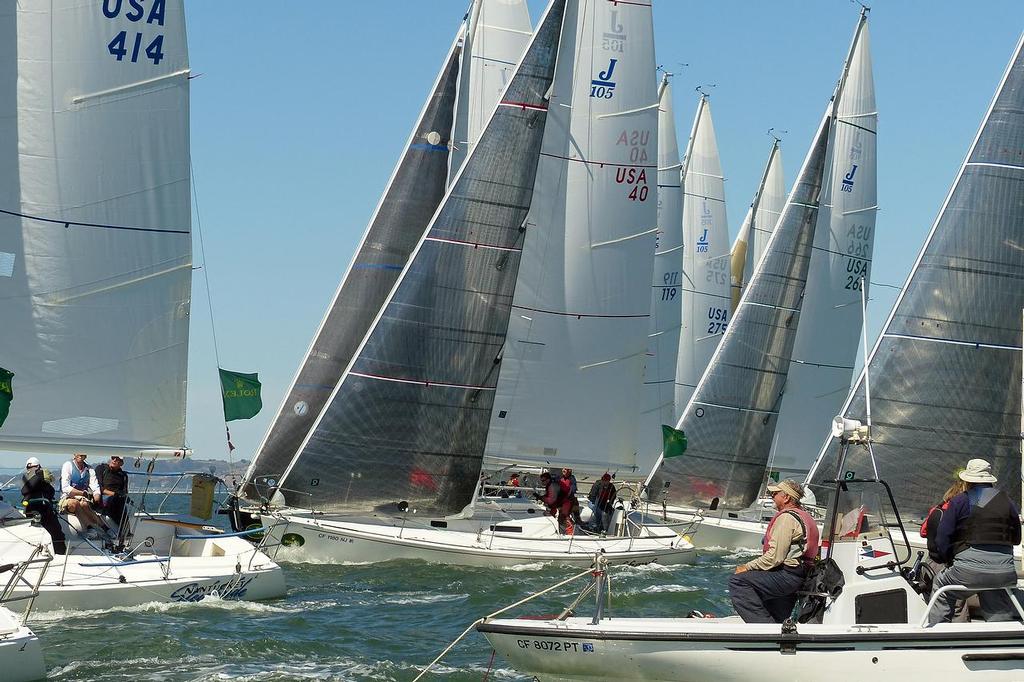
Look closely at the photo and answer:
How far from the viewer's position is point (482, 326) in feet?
71.5

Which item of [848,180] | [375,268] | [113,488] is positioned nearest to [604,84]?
[375,268]

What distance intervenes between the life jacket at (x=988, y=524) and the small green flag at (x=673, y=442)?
15.4 metres

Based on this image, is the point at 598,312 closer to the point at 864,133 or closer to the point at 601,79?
the point at 601,79

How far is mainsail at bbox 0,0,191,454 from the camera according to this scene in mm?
15375

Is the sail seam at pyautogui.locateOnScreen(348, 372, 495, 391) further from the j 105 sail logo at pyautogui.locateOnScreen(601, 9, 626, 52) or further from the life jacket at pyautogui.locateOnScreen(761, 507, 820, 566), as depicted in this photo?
Result: the life jacket at pyautogui.locateOnScreen(761, 507, 820, 566)

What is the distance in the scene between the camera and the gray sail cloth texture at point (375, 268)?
23.2 metres

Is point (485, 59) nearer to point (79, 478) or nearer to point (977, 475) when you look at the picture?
point (79, 478)

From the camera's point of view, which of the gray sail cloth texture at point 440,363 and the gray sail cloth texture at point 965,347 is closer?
the gray sail cloth texture at point 440,363

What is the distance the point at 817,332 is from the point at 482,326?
477 inches

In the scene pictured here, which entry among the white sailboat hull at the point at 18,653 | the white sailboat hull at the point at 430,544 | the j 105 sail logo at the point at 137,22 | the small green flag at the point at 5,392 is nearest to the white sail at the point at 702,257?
the white sailboat hull at the point at 430,544

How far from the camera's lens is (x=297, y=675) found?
40.8 ft

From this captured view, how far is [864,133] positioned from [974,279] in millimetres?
11409

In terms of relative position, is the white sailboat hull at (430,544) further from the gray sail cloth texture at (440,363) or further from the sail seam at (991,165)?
the sail seam at (991,165)

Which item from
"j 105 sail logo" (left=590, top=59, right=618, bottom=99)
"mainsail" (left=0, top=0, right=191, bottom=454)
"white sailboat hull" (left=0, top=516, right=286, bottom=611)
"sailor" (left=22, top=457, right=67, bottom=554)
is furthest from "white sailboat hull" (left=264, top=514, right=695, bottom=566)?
"j 105 sail logo" (left=590, top=59, right=618, bottom=99)
